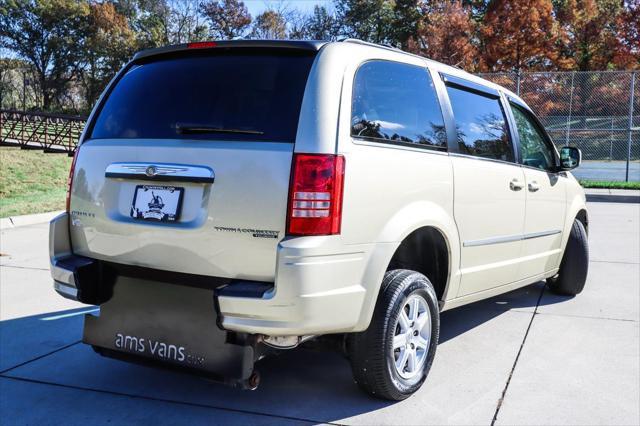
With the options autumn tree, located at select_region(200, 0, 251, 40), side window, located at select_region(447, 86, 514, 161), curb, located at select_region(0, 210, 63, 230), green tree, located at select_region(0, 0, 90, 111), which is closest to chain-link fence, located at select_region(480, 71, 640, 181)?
curb, located at select_region(0, 210, 63, 230)

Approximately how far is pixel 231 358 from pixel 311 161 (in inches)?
39.9

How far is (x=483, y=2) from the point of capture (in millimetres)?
42500

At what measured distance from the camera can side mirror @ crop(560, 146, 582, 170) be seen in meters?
5.30

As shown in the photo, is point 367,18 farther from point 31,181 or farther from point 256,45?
point 256,45

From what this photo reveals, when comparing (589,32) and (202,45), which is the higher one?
(589,32)

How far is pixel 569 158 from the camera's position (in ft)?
17.4

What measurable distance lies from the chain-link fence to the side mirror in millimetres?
12331

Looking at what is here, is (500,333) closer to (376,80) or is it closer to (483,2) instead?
(376,80)

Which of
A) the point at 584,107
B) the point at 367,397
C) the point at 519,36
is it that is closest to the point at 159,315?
the point at 367,397

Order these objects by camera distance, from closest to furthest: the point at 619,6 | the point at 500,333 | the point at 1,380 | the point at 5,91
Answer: the point at 1,380 → the point at 500,333 → the point at 619,6 → the point at 5,91

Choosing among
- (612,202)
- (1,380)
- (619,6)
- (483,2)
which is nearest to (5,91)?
(483,2)

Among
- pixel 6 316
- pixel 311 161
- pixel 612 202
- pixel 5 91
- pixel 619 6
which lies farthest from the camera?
pixel 5 91

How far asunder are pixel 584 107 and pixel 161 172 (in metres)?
18.6

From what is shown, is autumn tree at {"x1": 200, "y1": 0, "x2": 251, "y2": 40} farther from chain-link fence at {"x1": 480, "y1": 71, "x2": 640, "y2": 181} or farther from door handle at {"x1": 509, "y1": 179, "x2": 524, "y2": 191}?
door handle at {"x1": 509, "y1": 179, "x2": 524, "y2": 191}
